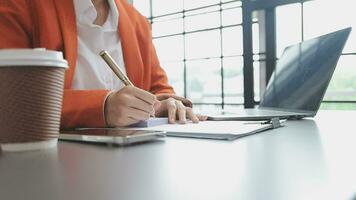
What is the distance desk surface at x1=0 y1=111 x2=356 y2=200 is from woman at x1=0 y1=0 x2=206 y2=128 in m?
0.15

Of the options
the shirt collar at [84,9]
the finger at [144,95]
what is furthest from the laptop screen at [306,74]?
the shirt collar at [84,9]

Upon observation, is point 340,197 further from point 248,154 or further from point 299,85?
point 299,85

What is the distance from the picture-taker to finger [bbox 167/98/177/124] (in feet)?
2.57

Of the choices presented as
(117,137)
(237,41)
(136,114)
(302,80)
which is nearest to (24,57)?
(117,137)

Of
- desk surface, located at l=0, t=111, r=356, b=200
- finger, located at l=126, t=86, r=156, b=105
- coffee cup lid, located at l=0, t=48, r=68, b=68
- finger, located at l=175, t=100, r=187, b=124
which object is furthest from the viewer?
finger, located at l=175, t=100, r=187, b=124

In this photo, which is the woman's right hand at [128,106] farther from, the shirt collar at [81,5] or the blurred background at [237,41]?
the blurred background at [237,41]

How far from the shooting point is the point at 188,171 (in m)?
0.34

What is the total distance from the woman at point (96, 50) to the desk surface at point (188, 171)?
153 mm

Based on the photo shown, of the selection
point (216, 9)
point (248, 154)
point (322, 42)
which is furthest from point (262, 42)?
point (248, 154)

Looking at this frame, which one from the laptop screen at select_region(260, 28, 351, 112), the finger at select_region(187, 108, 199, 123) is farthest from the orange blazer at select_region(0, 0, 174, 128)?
the laptop screen at select_region(260, 28, 351, 112)

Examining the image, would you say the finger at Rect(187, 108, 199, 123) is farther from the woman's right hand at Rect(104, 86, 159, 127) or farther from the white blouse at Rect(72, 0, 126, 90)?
the white blouse at Rect(72, 0, 126, 90)

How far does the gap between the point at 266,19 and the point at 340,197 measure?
138 cm

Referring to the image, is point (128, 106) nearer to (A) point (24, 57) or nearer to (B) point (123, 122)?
(B) point (123, 122)

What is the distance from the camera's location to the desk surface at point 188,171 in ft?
0.89
